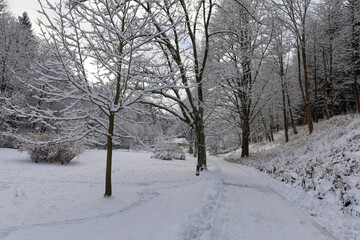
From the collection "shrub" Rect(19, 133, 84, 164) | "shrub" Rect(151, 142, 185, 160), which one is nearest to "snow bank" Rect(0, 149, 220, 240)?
"shrub" Rect(19, 133, 84, 164)

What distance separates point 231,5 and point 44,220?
1515cm

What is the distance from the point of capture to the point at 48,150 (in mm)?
9742

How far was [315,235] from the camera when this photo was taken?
3480mm

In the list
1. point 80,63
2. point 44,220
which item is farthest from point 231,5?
point 44,220

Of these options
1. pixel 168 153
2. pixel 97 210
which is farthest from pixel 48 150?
pixel 168 153

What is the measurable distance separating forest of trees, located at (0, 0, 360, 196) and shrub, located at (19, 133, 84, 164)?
691mm

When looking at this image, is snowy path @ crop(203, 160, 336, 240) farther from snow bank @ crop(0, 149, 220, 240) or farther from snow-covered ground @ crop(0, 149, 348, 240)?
snow bank @ crop(0, 149, 220, 240)

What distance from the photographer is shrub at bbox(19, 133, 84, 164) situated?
9555 millimetres

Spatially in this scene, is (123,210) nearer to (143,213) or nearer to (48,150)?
(143,213)

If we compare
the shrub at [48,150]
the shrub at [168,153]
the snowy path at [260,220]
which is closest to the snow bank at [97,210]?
the snowy path at [260,220]

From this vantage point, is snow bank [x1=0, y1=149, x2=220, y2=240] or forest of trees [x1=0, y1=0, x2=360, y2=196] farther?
forest of trees [x1=0, y1=0, x2=360, y2=196]

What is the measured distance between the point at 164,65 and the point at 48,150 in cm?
786

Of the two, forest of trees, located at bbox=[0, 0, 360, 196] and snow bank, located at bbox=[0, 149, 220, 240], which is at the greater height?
forest of trees, located at bbox=[0, 0, 360, 196]

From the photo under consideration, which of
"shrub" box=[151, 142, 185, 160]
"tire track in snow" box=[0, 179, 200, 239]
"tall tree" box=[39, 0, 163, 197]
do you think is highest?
"tall tree" box=[39, 0, 163, 197]
